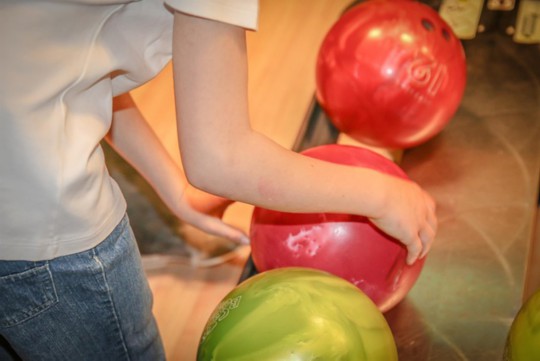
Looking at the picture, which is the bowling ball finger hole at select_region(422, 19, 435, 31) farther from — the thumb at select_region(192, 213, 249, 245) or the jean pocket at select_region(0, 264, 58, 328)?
the jean pocket at select_region(0, 264, 58, 328)

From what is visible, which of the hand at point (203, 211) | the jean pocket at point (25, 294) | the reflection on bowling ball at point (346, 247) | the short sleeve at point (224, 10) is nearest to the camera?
the short sleeve at point (224, 10)

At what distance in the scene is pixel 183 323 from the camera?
1.32 metres

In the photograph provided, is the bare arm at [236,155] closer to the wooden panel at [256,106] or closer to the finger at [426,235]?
the finger at [426,235]

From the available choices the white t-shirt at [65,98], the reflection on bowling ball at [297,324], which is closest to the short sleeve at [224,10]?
the white t-shirt at [65,98]

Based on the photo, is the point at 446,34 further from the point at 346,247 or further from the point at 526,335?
the point at 526,335

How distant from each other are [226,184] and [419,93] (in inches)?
28.6

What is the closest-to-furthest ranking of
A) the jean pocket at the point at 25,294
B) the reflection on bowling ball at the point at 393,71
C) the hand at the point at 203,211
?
the jean pocket at the point at 25,294
the hand at the point at 203,211
the reflection on bowling ball at the point at 393,71

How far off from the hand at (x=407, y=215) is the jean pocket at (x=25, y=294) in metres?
0.40

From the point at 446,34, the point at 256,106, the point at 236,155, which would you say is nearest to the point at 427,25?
the point at 446,34

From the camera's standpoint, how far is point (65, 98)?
710 millimetres

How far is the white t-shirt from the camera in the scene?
66 centimetres

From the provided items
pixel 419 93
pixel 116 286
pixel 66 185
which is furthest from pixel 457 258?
pixel 66 185

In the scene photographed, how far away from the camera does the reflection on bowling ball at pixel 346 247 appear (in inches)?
41.2

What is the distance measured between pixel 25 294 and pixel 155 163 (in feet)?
1.18
